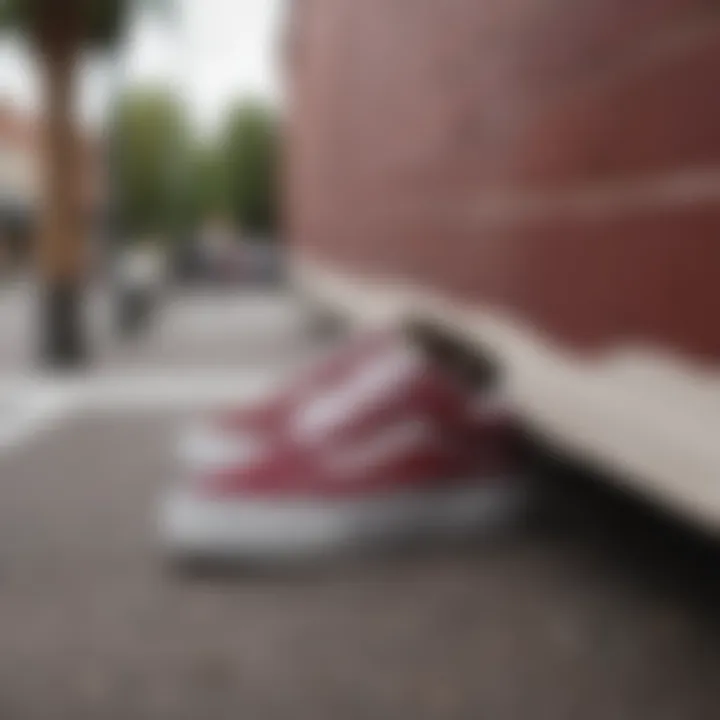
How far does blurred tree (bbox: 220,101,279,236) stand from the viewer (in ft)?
160

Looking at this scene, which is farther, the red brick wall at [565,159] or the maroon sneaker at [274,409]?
the maroon sneaker at [274,409]

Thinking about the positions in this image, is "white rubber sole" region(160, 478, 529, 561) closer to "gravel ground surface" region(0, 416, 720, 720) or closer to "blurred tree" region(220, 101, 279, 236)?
"gravel ground surface" region(0, 416, 720, 720)

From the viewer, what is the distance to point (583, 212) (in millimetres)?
3662

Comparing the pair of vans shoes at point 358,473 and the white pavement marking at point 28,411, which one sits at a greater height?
the pair of vans shoes at point 358,473

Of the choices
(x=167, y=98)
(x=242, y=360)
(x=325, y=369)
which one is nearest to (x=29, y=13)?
(x=242, y=360)

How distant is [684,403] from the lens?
2850mm

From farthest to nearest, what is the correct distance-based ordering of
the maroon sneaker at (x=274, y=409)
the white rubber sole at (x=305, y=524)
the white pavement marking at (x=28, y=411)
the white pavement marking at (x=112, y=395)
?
the white pavement marking at (x=112, y=395)
the white pavement marking at (x=28, y=411)
the maroon sneaker at (x=274, y=409)
the white rubber sole at (x=305, y=524)

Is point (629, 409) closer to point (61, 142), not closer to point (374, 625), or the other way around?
point (374, 625)

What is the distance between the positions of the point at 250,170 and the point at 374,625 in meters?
48.2

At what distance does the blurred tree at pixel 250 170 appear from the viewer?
48.6 metres

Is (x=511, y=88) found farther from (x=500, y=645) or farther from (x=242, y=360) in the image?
(x=242, y=360)

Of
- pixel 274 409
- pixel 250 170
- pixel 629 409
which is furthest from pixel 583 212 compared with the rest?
pixel 250 170

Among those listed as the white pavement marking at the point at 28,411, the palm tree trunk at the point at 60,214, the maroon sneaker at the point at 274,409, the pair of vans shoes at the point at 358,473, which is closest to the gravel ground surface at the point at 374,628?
the pair of vans shoes at the point at 358,473

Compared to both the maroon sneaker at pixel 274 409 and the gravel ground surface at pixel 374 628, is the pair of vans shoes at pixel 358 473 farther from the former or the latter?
the gravel ground surface at pixel 374 628
